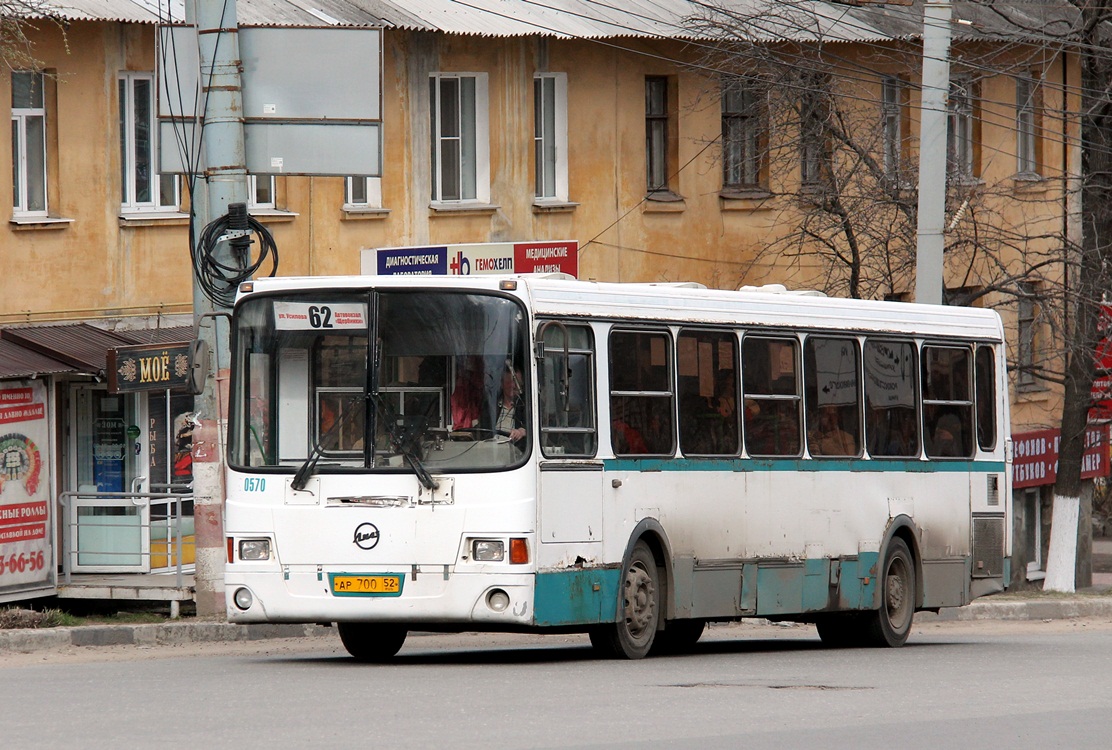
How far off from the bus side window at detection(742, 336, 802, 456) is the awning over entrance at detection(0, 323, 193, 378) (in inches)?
365

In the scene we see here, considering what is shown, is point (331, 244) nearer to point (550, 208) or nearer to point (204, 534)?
point (550, 208)

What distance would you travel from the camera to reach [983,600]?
24391mm

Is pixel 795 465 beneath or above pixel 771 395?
beneath

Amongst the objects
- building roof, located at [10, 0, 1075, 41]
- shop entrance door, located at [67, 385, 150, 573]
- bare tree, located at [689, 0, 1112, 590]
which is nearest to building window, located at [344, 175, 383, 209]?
building roof, located at [10, 0, 1075, 41]

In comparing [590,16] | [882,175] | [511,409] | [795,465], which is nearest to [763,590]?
[795,465]

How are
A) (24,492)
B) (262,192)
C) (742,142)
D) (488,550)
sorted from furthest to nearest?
(742,142)
(262,192)
(24,492)
(488,550)

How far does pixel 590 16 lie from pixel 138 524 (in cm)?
1016

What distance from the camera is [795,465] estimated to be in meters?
15.5

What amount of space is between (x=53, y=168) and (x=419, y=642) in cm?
881

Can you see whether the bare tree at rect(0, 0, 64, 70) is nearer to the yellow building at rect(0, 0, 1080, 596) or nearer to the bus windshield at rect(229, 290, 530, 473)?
the yellow building at rect(0, 0, 1080, 596)

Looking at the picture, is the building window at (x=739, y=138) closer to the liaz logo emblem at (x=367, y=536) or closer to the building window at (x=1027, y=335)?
the building window at (x=1027, y=335)

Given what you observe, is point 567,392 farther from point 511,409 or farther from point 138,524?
point 138,524

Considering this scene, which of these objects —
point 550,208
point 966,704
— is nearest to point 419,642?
point 966,704

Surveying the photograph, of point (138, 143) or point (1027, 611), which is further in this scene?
point (138, 143)
